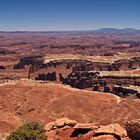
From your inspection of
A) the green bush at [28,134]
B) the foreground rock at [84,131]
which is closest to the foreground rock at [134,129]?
the foreground rock at [84,131]

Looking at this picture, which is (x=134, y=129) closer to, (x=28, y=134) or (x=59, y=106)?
(x=28, y=134)

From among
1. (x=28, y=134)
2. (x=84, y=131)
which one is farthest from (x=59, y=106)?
(x=84, y=131)

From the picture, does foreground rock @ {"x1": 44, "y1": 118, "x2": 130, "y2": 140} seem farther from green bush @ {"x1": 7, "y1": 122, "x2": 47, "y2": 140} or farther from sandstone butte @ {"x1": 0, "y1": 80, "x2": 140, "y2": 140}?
sandstone butte @ {"x1": 0, "y1": 80, "x2": 140, "y2": 140}

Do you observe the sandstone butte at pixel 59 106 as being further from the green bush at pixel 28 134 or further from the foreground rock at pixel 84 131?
the green bush at pixel 28 134

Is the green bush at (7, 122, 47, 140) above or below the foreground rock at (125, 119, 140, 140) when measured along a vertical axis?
below

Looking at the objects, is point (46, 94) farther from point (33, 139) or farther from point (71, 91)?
point (33, 139)

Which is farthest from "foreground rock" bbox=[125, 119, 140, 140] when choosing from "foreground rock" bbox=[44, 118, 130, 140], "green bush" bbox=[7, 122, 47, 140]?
"green bush" bbox=[7, 122, 47, 140]

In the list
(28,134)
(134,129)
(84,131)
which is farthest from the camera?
(28,134)

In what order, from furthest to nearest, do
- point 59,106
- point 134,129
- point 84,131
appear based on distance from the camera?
point 59,106 → point 84,131 → point 134,129
